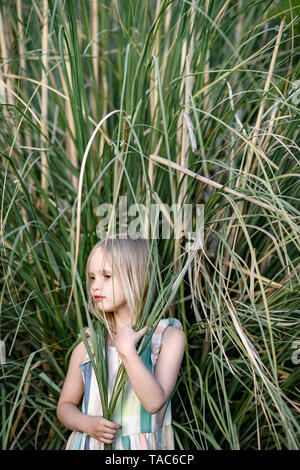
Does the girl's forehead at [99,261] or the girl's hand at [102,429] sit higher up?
the girl's forehead at [99,261]

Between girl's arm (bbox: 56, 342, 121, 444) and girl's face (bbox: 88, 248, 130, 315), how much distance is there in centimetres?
11

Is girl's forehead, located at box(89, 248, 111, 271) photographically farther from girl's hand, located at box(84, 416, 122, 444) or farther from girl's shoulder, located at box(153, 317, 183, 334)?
girl's hand, located at box(84, 416, 122, 444)

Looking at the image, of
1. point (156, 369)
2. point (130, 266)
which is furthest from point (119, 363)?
point (130, 266)

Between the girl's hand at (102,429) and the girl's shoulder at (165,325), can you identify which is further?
the girl's shoulder at (165,325)

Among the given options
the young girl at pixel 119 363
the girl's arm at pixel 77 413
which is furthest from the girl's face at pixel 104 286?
the girl's arm at pixel 77 413

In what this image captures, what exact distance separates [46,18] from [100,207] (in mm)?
529

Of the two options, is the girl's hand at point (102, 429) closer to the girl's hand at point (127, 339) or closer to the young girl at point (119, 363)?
the young girl at point (119, 363)

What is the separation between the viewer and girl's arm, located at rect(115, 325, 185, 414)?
0.95 metres

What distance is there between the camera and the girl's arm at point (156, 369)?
0.95 metres

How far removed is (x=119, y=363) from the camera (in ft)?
3.51

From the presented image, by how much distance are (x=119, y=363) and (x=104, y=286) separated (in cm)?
14

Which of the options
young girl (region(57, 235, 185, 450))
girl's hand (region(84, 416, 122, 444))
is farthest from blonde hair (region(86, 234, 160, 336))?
girl's hand (region(84, 416, 122, 444))

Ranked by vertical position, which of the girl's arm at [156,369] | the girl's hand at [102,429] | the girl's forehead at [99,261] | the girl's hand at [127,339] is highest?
the girl's forehead at [99,261]

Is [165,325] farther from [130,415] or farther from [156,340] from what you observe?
[130,415]
